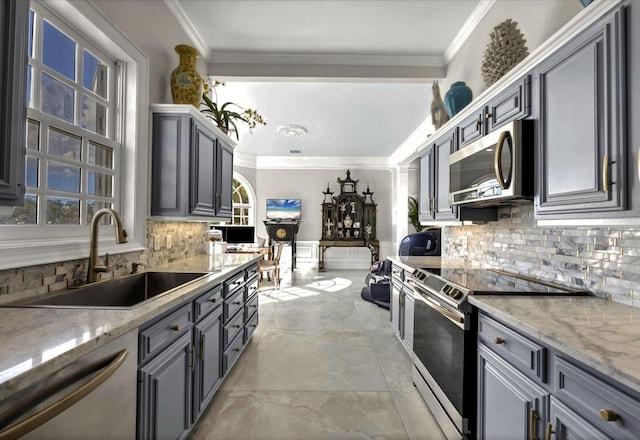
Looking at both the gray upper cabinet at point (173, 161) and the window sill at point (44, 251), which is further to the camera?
the gray upper cabinet at point (173, 161)

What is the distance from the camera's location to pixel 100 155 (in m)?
1.90

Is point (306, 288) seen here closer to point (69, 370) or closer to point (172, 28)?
point (172, 28)

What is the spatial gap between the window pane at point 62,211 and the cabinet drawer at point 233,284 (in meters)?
0.91

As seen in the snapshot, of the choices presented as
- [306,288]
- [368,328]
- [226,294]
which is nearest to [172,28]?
[226,294]

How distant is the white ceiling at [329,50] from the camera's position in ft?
8.18

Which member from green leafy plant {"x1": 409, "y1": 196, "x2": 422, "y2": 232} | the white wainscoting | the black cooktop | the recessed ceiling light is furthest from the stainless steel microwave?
the white wainscoting

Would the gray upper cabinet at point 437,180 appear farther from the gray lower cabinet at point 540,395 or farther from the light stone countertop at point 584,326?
the gray lower cabinet at point 540,395

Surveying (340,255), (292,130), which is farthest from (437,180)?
(340,255)

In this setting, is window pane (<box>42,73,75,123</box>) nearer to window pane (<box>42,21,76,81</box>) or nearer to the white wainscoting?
window pane (<box>42,21,76,81</box>)

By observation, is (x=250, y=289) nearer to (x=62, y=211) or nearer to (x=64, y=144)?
(x=62, y=211)

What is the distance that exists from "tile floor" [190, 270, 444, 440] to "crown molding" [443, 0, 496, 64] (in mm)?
2889

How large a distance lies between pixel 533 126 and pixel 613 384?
1.12 meters

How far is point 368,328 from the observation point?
3570 millimetres

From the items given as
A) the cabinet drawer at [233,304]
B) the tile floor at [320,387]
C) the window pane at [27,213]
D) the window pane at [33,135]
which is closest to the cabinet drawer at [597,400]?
the tile floor at [320,387]
